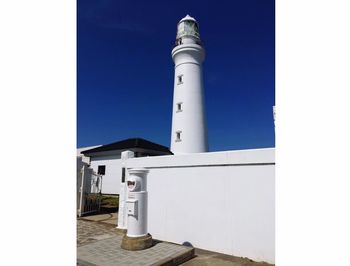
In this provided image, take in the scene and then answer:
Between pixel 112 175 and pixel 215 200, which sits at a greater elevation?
pixel 215 200

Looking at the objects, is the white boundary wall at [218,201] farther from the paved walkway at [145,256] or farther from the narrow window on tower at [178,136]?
the narrow window on tower at [178,136]

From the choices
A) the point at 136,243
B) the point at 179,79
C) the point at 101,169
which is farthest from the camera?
the point at 101,169

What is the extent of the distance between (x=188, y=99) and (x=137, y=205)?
8186 millimetres

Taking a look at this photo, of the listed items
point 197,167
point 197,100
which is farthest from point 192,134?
point 197,167

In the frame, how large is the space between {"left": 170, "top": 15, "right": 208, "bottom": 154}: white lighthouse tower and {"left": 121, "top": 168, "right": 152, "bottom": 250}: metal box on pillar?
695cm

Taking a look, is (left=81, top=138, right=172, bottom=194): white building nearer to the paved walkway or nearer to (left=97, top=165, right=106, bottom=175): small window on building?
(left=97, top=165, right=106, bottom=175): small window on building

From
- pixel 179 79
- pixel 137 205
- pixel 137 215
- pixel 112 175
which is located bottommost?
pixel 112 175

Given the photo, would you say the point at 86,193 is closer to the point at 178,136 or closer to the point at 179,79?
the point at 178,136

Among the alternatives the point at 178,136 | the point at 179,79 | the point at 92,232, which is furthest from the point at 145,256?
the point at 179,79

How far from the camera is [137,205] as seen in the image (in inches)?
189

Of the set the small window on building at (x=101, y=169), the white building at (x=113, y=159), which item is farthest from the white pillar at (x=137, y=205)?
the small window on building at (x=101, y=169)

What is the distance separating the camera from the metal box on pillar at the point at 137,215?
454 centimetres

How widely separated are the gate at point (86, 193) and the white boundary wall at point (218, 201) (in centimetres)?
428
